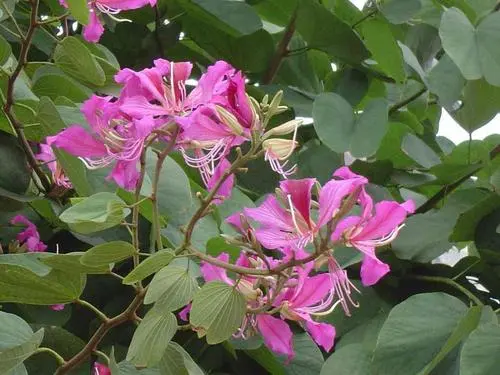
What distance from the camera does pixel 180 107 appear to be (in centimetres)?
48

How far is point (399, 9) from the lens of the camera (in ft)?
3.02

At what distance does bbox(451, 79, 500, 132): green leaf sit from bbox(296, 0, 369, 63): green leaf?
0.11 meters

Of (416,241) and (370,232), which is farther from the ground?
(370,232)

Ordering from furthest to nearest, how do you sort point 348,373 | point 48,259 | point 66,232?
point 66,232, point 348,373, point 48,259

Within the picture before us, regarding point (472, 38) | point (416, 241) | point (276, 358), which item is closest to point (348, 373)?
point (276, 358)

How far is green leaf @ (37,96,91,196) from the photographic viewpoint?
1.84ft

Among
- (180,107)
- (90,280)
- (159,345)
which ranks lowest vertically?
(90,280)

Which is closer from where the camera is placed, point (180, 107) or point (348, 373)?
point (180, 107)

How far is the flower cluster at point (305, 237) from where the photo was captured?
441mm

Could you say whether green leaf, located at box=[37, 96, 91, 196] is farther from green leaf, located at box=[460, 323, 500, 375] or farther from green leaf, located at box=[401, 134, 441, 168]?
green leaf, located at box=[401, 134, 441, 168]

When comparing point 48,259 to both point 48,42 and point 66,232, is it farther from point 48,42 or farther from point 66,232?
point 48,42

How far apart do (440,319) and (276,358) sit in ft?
0.42

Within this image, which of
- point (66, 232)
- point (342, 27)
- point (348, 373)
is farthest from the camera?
point (342, 27)

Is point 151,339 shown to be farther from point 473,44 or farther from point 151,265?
point 473,44
